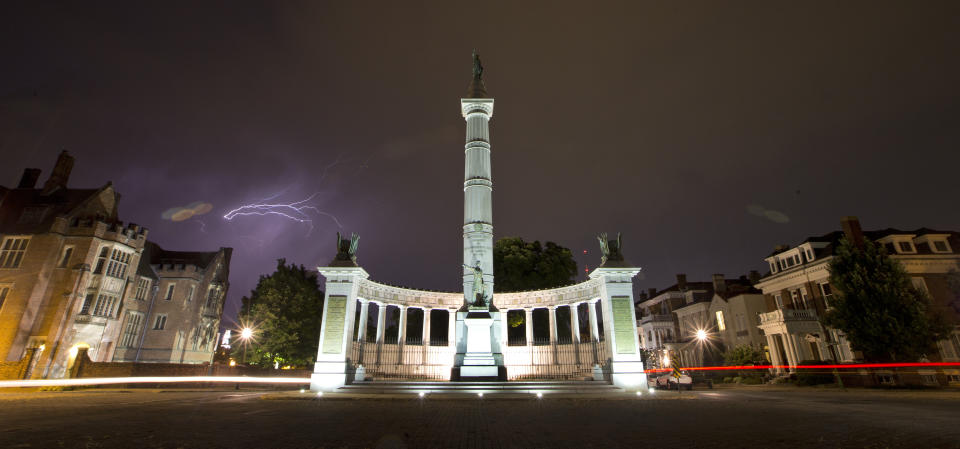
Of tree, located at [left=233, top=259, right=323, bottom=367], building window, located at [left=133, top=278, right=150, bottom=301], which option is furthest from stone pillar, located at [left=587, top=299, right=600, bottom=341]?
building window, located at [left=133, top=278, right=150, bottom=301]

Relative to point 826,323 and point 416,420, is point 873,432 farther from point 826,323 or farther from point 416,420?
point 826,323

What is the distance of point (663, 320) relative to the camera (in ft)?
178

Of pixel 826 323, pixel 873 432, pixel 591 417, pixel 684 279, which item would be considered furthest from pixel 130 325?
pixel 684 279

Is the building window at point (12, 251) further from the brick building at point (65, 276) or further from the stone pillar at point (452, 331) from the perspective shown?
the stone pillar at point (452, 331)

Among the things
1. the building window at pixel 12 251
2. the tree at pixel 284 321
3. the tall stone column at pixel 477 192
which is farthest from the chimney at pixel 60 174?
the tall stone column at pixel 477 192

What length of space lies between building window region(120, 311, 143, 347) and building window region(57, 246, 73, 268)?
6344 millimetres

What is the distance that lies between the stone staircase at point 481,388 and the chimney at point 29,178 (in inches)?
1471

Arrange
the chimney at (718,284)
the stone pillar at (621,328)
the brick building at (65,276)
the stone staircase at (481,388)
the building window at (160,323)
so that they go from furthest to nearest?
the chimney at (718,284)
the building window at (160,323)
the brick building at (65,276)
the stone pillar at (621,328)
the stone staircase at (481,388)

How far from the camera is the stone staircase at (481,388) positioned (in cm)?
1970

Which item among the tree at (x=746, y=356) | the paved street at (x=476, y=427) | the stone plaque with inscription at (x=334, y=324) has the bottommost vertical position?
the paved street at (x=476, y=427)

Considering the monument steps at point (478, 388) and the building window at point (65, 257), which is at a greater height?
the building window at point (65, 257)

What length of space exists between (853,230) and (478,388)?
106 ft

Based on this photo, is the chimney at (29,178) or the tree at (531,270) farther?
the tree at (531,270)

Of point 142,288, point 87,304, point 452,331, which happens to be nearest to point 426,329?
point 452,331
